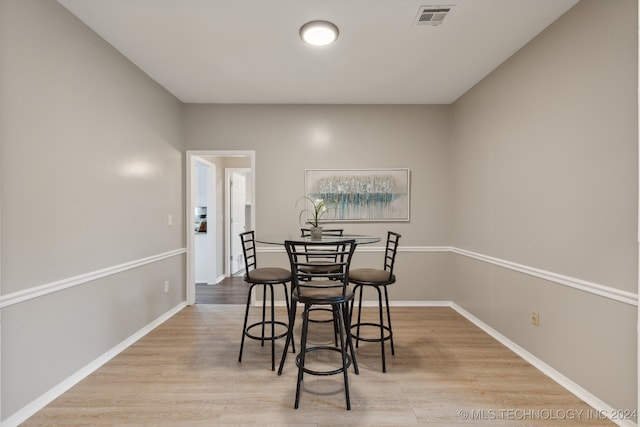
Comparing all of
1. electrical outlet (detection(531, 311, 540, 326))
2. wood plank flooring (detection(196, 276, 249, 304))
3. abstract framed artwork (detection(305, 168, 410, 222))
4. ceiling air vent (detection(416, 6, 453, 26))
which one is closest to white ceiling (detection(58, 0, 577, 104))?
ceiling air vent (detection(416, 6, 453, 26))

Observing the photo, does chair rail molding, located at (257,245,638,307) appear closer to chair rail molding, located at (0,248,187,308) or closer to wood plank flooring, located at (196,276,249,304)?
wood plank flooring, located at (196,276,249,304)

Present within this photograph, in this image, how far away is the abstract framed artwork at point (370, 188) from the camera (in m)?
4.18

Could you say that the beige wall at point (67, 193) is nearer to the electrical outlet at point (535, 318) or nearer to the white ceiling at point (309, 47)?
the white ceiling at point (309, 47)

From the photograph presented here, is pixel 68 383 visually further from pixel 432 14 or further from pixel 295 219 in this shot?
pixel 432 14

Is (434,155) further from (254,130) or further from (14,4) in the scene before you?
(14,4)

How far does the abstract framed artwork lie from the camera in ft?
13.7

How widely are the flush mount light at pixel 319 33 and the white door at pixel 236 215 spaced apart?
3796 millimetres

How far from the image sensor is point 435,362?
8.64 feet

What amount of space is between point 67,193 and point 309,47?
208 centimetres

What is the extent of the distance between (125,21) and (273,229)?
2522mm

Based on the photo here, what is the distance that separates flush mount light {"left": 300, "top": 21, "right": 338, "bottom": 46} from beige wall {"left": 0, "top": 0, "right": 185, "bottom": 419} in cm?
161

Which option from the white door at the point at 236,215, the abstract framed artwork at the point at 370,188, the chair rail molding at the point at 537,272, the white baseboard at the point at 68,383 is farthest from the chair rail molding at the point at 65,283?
the white door at the point at 236,215

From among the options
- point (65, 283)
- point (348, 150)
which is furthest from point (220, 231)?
point (65, 283)

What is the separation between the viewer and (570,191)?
2.24 m
